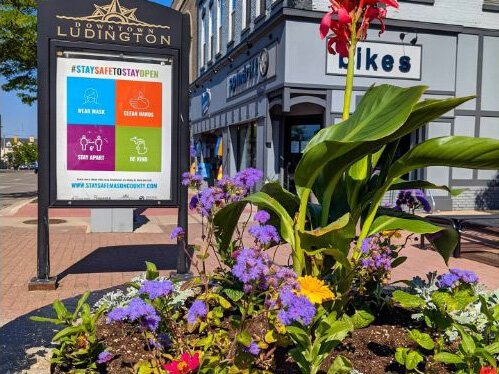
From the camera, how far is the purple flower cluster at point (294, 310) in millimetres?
1930

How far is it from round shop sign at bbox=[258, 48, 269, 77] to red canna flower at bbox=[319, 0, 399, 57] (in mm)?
12068

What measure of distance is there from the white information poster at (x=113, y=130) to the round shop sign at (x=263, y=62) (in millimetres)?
9751

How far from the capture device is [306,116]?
1509cm

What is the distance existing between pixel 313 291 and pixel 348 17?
146 centimetres

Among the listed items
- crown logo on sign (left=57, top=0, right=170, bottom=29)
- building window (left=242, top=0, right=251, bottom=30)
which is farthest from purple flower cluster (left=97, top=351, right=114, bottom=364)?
building window (left=242, top=0, right=251, bottom=30)

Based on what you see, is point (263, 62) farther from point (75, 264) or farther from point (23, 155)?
point (23, 155)

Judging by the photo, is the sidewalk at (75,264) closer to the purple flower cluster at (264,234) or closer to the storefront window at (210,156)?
the purple flower cluster at (264,234)

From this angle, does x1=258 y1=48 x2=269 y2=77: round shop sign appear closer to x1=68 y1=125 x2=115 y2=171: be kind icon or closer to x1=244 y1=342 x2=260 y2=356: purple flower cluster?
x1=68 y1=125 x2=115 y2=171: be kind icon

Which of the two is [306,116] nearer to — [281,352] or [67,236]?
[67,236]

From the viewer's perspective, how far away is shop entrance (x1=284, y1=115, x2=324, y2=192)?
49.0 ft

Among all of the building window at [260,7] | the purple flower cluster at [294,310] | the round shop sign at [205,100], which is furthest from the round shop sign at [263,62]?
the purple flower cluster at [294,310]

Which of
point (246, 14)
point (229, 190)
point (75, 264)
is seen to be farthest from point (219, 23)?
point (229, 190)

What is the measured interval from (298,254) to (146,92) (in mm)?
3096

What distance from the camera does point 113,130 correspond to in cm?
539
